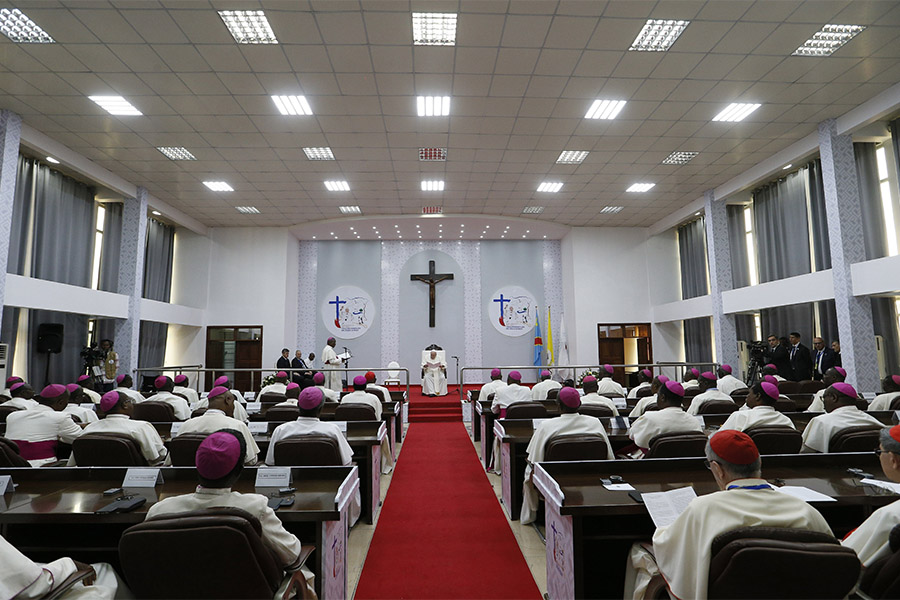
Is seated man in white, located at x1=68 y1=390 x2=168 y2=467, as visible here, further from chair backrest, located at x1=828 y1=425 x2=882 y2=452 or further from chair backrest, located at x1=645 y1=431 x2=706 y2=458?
chair backrest, located at x1=828 y1=425 x2=882 y2=452

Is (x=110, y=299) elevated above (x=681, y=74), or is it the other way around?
(x=681, y=74)

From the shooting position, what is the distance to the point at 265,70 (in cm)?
596

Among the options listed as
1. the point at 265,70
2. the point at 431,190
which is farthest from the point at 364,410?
the point at 431,190

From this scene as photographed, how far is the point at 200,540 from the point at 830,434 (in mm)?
3874

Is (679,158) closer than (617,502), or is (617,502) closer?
(617,502)

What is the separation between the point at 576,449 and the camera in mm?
2979

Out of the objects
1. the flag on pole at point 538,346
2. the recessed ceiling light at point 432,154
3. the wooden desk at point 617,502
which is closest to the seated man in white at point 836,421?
the wooden desk at point 617,502

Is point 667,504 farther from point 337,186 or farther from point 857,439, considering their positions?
point 337,186

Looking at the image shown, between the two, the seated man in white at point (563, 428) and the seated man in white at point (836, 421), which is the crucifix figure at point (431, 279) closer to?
the seated man in white at point (563, 428)

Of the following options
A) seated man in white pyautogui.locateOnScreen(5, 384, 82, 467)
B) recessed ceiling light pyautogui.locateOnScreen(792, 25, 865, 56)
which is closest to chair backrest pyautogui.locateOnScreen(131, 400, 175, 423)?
seated man in white pyautogui.locateOnScreen(5, 384, 82, 467)

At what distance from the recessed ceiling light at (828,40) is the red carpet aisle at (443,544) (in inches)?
241

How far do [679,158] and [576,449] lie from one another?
7752mm

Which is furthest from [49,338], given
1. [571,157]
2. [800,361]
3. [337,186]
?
[800,361]

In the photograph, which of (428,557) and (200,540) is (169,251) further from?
(200,540)
